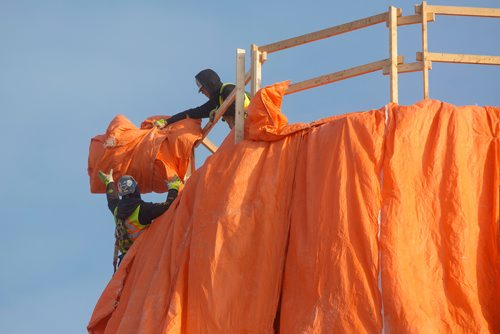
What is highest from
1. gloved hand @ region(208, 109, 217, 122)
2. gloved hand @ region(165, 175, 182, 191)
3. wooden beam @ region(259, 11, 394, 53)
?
wooden beam @ region(259, 11, 394, 53)

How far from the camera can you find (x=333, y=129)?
13.1 metres

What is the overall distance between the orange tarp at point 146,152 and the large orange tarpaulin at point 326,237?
6.75ft

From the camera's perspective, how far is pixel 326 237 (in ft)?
40.4

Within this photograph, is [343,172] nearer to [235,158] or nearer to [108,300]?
[235,158]

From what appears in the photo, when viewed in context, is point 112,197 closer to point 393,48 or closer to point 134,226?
point 134,226

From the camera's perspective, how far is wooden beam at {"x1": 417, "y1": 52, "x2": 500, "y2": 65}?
44.0ft

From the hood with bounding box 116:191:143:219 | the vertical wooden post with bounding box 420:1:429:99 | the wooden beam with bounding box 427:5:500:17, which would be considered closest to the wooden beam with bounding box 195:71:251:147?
the hood with bounding box 116:191:143:219

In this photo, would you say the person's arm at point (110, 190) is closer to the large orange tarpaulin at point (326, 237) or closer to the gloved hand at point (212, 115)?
the gloved hand at point (212, 115)

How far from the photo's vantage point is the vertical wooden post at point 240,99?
46.1ft

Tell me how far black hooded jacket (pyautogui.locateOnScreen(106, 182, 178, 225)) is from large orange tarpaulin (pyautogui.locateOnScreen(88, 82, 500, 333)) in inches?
36.2

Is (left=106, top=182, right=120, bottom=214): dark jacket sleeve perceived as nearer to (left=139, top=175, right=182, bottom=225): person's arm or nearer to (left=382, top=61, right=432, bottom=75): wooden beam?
(left=139, top=175, right=182, bottom=225): person's arm

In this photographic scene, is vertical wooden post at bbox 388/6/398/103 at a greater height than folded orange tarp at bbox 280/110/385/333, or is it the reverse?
vertical wooden post at bbox 388/6/398/103

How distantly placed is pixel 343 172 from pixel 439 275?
1.39 meters

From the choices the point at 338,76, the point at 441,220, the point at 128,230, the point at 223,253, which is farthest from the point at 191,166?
the point at 441,220
